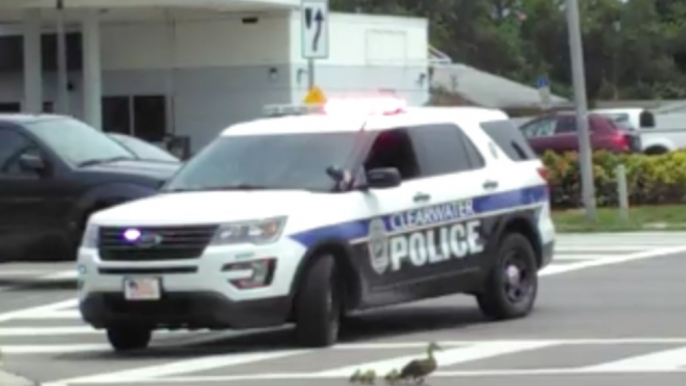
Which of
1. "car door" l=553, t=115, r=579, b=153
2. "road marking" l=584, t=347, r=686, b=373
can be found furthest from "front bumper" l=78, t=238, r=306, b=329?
"car door" l=553, t=115, r=579, b=153

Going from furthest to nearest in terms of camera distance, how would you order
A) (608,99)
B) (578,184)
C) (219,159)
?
(608,99) < (578,184) < (219,159)

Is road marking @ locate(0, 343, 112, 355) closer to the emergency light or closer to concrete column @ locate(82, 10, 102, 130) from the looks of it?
the emergency light

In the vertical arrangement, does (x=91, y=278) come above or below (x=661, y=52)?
below

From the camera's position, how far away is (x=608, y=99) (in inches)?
3610

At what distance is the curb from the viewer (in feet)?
42.5

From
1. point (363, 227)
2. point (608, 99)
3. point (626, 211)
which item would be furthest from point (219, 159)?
point (608, 99)

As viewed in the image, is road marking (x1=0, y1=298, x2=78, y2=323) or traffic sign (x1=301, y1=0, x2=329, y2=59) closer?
road marking (x1=0, y1=298, x2=78, y2=323)

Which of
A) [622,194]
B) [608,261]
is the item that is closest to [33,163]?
[608,261]

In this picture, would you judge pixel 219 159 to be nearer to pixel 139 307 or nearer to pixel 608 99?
pixel 139 307

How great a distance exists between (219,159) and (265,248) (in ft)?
5.59

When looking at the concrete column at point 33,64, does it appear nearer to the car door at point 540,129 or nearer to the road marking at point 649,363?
the car door at point 540,129

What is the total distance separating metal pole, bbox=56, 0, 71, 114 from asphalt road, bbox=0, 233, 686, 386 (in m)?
26.3

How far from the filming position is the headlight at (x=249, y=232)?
45.6ft

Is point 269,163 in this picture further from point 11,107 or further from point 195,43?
point 11,107
